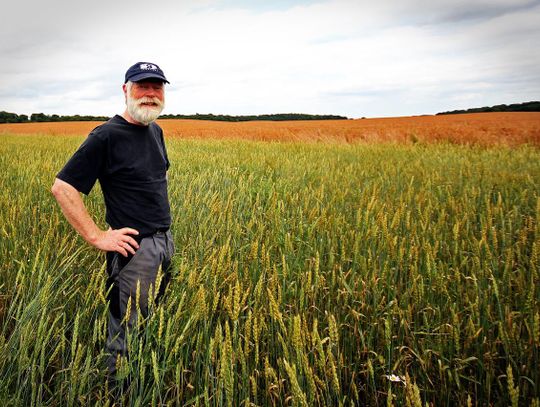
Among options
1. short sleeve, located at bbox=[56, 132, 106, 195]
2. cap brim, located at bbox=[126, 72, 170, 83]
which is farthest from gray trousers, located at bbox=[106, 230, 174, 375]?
cap brim, located at bbox=[126, 72, 170, 83]

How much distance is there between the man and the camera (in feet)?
5.58

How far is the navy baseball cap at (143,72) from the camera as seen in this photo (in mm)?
1862

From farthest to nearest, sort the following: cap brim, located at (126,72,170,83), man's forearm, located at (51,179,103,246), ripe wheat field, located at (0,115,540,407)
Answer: cap brim, located at (126,72,170,83)
man's forearm, located at (51,179,103,246)
ripe wheat field, located at (0,115,540,407)

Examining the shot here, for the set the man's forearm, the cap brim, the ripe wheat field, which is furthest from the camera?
the cap brim

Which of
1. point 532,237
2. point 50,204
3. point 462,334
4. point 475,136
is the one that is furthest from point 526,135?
point 50,204

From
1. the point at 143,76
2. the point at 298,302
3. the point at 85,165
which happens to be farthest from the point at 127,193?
the point at 298,302

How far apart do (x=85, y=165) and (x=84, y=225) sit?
0.93ft

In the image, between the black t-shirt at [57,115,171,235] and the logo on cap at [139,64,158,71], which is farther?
the logo on cap at [139,64,158,71]

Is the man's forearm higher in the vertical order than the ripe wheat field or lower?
higher

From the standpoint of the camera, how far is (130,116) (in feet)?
6.35

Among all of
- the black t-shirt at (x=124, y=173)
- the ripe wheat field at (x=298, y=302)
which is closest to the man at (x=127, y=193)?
the black t-shirt at (x=124, y=173)

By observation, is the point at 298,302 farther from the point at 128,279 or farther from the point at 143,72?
the point at 143,72

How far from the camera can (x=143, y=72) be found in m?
1.89

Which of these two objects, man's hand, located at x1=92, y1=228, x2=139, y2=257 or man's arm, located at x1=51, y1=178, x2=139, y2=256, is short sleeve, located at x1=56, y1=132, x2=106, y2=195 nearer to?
man's arm, located at x1=51, y1=178, x2=139, y2=256
